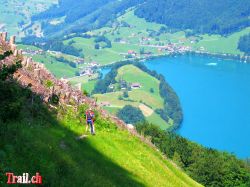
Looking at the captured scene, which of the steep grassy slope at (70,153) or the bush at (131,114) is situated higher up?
the steep grassy slope at (70,153)

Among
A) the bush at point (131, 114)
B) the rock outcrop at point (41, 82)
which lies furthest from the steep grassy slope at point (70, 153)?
the bush at point (131, 114)

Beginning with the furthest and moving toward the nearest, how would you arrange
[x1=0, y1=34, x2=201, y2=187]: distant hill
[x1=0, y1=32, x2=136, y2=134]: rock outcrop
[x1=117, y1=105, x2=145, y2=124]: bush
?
[x1=117, y1=105, x2=145, y2=124]: bush
[x1=0, y1=32, x2=136, y2=134]: rock outcrop
[x1=0, y1=34, x2=201, y2=187]: distant hill

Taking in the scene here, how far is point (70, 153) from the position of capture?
15.8 m

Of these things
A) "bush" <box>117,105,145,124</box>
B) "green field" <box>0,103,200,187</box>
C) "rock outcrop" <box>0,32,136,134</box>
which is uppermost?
"rock outcrop" <box>0,32,136,134</box>

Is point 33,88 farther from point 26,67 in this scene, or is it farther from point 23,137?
point 23,137

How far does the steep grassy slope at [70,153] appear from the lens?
13000 mm

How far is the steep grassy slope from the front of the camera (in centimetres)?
1300

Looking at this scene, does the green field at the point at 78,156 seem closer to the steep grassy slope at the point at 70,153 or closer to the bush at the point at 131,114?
the steep grassy slope at the point at 70,153

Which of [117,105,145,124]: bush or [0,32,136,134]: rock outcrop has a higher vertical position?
[0,32,136,134]: rock outcrop

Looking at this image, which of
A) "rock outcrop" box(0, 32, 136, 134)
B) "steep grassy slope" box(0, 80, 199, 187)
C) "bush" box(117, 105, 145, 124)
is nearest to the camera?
"steep grassy slope" box(0, 80, 199, 187)

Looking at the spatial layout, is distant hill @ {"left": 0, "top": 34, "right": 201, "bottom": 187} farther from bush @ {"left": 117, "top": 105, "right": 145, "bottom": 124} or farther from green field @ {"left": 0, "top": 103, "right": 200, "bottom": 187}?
bush @ {"left": 117, "top": 105, "right": 145, "bottom": 124}

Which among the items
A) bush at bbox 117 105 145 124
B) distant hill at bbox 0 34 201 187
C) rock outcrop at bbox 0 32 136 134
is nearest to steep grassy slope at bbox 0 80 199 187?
distant hill at bbox 0 34 201 187

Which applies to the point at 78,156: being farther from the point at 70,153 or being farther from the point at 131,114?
the point at 131,114

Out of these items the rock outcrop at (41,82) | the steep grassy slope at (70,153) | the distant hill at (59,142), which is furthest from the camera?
the rock outcrop at (41,82)
